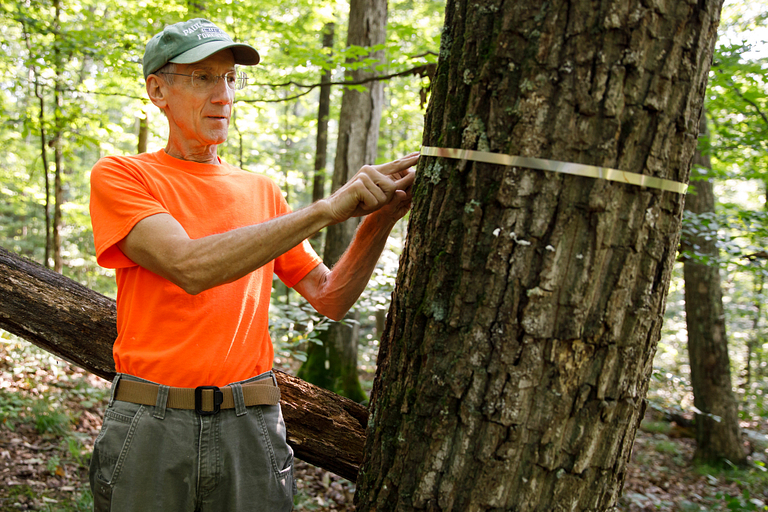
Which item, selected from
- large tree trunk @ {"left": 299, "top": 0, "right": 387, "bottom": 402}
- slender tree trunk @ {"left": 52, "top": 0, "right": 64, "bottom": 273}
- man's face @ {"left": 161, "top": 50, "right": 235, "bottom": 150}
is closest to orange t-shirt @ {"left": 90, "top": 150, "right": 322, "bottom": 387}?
man's face @ {"left": 161, "top": 50, "right": 235, "bottom": 150}

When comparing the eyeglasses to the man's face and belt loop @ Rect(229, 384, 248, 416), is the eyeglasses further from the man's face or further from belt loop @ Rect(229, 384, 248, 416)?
belt loop @ Rect(229, 384, 248, 416)

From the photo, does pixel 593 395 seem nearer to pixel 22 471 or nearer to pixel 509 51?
pixel 509 51

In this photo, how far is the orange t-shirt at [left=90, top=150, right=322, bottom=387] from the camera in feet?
5.22

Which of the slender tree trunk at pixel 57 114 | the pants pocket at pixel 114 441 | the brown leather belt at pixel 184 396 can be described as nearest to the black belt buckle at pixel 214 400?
the brown leather belt at pixel 184 396

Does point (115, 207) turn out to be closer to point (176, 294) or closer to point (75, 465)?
point (176, 294)

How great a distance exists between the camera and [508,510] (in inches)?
44.0

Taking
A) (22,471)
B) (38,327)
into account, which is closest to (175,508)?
(38,327)

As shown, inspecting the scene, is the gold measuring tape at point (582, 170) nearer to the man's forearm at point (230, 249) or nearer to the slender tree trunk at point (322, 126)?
the man's forearm at point (230, 249)

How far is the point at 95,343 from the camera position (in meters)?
2.26

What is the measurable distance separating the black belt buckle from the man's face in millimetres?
919

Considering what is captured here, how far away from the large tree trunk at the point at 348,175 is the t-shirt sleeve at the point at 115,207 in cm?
389

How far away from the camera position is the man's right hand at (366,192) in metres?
1.45

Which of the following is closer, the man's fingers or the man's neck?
the man's fingers

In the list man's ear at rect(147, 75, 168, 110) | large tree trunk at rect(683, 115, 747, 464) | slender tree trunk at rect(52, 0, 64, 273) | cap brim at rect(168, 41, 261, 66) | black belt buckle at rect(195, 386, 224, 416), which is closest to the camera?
black belt buckle at rect(195, 386, 224, 416)
